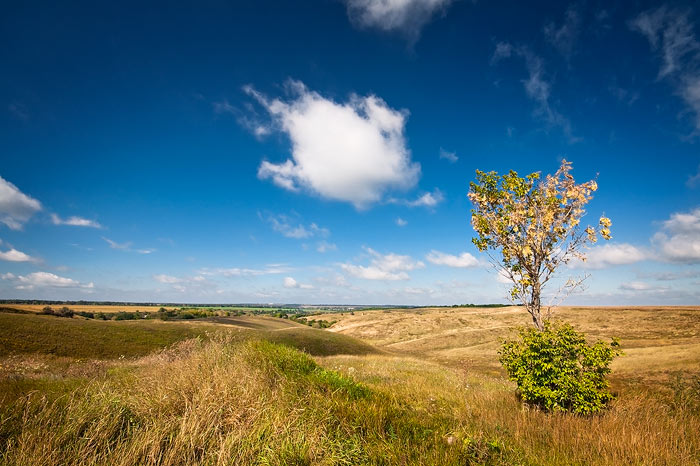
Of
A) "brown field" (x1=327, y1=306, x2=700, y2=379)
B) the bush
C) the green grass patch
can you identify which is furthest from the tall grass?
the green grass patch

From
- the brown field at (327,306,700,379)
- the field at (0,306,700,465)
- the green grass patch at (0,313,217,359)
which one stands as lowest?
the brown field at (327,306,700,379)

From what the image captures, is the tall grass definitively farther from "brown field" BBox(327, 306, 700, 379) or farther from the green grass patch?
the green grass patch

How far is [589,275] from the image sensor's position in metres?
10.5

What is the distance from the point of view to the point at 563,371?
7.13 metres

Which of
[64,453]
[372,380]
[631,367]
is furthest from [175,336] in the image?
[631,367]

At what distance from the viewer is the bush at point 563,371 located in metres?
6.87

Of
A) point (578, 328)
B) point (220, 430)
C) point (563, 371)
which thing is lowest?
point (578, 328)

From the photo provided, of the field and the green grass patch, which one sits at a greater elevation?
the field

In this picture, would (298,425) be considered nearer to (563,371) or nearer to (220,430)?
(220,430)

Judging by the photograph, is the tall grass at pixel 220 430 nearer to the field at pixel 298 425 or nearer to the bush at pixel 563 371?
the field at pixel 298 425

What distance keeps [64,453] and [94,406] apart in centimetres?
97

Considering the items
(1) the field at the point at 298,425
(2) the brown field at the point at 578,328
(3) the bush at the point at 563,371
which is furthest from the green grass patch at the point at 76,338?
(3) the bush at the point at 563,371

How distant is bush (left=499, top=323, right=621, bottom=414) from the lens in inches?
270

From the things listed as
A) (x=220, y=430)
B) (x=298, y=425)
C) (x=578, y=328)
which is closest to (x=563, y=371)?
(x=298, y=425)
